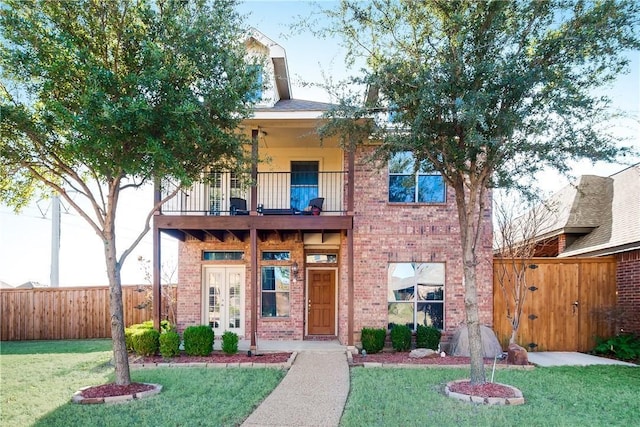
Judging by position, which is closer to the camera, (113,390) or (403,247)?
(113,390)

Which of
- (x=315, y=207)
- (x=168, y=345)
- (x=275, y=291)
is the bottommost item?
(x=168, y=345)

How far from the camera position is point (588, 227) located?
14.8 meters

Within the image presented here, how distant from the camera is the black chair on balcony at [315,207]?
1238 cm

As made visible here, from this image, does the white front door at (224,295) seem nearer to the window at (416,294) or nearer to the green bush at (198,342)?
the green bush at (198,342)

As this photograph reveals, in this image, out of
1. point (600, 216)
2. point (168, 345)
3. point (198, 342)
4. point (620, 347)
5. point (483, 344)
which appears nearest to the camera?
point (168, 345)

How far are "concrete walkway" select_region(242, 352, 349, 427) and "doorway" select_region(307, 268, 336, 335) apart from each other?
10.9 ft

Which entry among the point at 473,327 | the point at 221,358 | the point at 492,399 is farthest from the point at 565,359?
the point at 221,358

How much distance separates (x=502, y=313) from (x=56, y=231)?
14.9 meters

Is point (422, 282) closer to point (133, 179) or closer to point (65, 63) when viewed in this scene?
point (133, 179)

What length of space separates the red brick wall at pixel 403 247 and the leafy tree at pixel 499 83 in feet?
11.8

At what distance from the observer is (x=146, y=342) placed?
424 inches

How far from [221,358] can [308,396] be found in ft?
12.0

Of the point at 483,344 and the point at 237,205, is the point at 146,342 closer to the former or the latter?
the point at 237,205

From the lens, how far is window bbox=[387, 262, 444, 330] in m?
12.3
